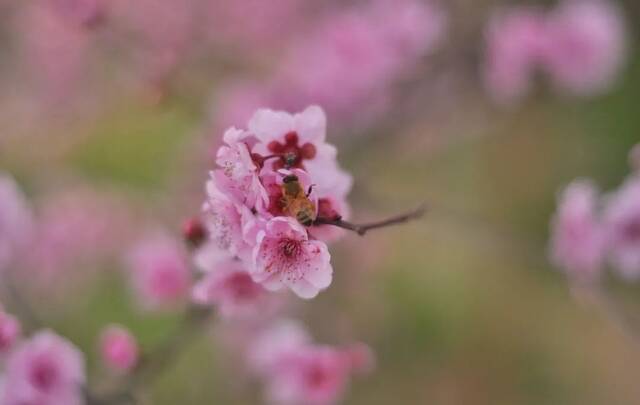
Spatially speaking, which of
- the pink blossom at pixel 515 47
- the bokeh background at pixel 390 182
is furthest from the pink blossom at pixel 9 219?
the pink blossom at pixel 515 47

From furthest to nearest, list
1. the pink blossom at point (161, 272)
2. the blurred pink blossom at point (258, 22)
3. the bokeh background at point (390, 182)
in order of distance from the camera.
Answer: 1. the blurred pink blossom at point (258, 22)
2. the bokeh background at point (390, 182)
3. the pink blossom at point (161, 272)

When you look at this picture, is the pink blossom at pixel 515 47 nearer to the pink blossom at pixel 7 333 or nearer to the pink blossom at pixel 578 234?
the pink blossom at pixel 578 234

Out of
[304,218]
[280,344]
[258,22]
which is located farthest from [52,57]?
[304,218]

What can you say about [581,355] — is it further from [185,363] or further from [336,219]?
[336,219]

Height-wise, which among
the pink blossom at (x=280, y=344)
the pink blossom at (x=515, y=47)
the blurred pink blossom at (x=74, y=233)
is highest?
the pink blossom at (x=515, y=47)

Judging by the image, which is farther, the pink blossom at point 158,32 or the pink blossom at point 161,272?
the pink blossom at point 158,32

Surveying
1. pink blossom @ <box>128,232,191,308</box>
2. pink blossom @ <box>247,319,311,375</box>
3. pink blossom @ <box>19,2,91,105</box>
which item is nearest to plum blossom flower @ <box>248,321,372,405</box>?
pink blossom @ <box>247,319,311,375</box>

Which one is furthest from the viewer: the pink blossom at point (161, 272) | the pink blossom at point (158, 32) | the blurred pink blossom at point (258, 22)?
the blurred pink blossom at point (258, 22)
